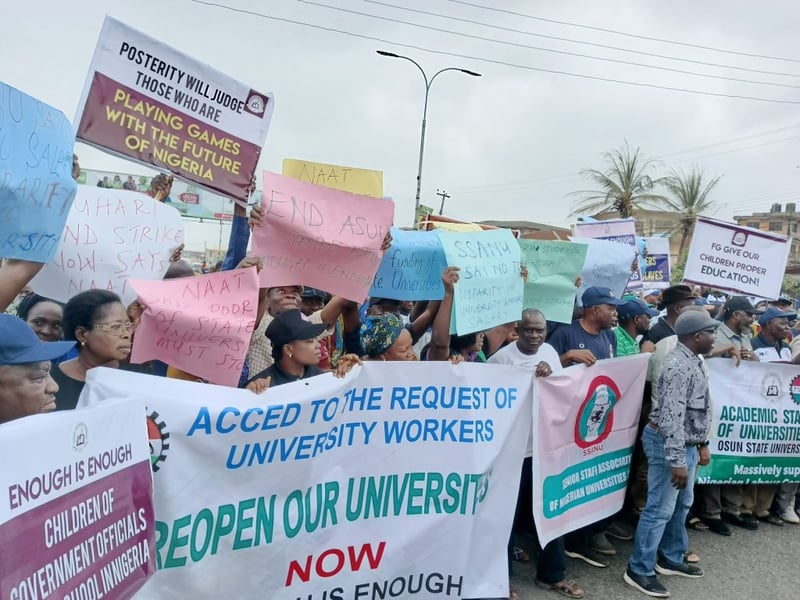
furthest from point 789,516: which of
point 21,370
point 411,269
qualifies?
point 21,370

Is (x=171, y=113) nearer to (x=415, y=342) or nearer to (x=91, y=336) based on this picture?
(x=91, y=336)

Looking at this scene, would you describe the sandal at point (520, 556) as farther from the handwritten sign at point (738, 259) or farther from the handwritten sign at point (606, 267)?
the handwritten sign at point (738, 259)

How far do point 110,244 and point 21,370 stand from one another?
4.76 feet

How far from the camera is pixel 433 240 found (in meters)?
4.77

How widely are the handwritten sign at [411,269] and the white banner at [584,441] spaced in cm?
115

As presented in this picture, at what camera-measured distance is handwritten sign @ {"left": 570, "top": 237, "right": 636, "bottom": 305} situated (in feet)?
19.0

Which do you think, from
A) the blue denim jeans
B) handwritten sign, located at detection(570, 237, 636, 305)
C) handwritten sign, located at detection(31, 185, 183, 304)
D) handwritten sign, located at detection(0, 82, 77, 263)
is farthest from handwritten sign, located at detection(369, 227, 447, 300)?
handwritten sign, located at detection(0, 82, 77, 263)

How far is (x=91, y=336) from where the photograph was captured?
290 centimetres

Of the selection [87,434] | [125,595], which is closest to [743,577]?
[125,595]

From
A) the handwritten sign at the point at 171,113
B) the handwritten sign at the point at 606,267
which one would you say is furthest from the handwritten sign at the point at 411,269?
the handwritten sign at the point at 606,267

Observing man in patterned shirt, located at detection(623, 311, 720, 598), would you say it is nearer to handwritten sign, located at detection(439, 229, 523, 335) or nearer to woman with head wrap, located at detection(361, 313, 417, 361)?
handwritten sign, located at detection(439, 229, 523, 335)

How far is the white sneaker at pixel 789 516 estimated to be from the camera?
5668mm

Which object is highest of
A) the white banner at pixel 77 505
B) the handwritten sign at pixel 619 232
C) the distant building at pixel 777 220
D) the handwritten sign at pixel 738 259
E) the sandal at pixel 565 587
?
the distant building at pixel 777 220

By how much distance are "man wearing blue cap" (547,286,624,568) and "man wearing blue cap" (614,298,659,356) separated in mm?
517
